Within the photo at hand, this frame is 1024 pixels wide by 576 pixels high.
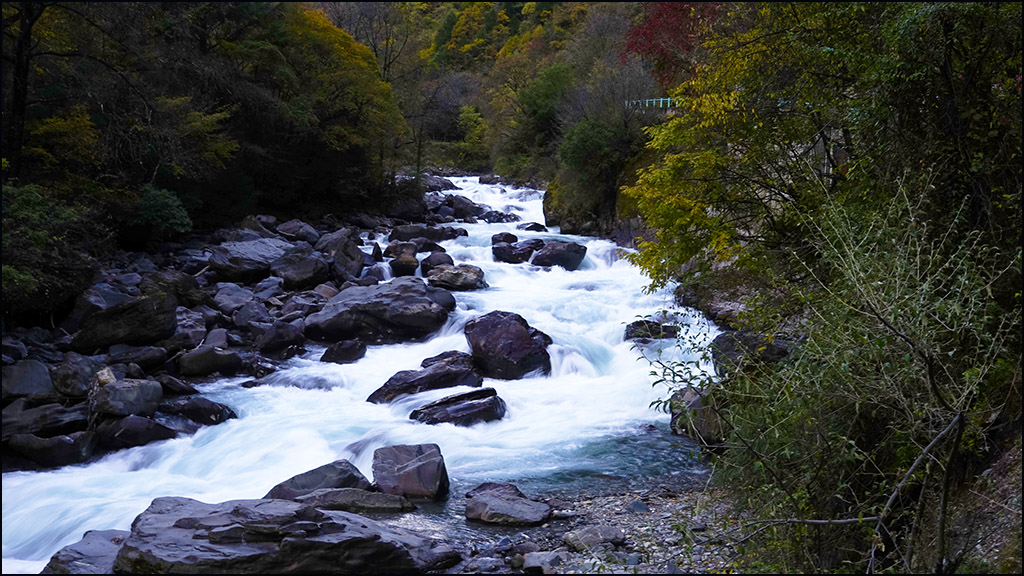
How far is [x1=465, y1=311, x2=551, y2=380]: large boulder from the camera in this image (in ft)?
40.3

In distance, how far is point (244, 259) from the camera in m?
16.9

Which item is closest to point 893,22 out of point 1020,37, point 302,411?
point 1020,37

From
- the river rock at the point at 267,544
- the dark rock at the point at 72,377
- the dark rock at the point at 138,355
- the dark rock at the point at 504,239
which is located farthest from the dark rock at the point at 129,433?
the dark rock at the point at 504,239

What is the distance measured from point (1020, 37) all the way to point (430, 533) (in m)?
6.67

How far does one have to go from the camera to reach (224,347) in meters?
12.8

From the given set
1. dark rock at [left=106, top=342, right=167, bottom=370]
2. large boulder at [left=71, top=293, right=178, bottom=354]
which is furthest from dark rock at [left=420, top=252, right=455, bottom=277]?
dark rock at [left=106, top=342, right=167, bottom=370]

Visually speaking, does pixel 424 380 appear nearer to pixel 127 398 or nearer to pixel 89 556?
pixel 127 398

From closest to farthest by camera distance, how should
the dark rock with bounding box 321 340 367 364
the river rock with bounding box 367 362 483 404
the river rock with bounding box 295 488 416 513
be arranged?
the river rock with bounding box 295 488 416 513 < the river rock with bounding box 367 362 483 404 < the dark rock with bounding box 321 340 367 364

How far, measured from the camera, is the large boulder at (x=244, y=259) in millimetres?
16531

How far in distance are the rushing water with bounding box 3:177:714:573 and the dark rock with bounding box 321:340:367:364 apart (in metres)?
0.21

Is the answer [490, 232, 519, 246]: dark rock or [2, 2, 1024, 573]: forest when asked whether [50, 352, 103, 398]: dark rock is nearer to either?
[2, 2, 1024, 573]: forest

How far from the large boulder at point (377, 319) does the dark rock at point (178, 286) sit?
2320mm

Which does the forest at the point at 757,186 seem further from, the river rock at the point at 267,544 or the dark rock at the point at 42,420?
the river rock at the point at 267,544

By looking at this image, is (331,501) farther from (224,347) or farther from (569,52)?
(569,52)
